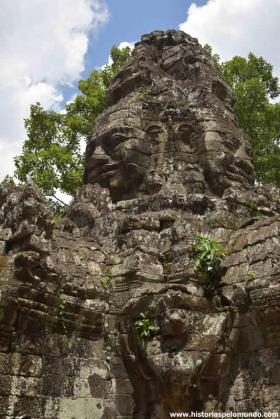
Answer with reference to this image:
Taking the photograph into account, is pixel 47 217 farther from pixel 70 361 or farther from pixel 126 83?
pixel 126 83

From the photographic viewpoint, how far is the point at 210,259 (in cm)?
698

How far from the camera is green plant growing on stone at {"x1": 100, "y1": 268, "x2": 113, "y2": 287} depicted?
7.16 meters

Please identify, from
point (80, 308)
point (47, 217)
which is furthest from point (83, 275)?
point (47, 217)

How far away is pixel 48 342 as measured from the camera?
6164mm

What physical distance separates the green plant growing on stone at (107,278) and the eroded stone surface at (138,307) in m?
0.02

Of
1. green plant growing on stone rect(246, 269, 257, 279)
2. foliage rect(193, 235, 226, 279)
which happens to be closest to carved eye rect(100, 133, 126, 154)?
foliage rect(193, 235, 226, 279)

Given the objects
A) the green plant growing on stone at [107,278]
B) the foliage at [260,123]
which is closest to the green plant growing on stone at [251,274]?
the green plant growing on stone at [107,278]

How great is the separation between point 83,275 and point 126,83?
18.9 feet

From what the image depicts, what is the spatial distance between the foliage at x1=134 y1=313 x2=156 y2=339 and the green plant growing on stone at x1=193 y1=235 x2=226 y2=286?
101 centimetres

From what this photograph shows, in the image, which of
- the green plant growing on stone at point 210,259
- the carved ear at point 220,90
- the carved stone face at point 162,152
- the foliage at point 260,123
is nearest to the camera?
the green plant growing on stone at point 210,259

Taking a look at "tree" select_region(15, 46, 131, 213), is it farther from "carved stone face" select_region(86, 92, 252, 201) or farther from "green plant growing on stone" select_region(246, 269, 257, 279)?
"green plant growing on stone" select_region(246, 269, 257, 279)

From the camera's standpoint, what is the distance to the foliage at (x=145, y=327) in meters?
6.44

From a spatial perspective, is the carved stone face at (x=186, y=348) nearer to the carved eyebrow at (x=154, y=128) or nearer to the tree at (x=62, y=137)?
the carved eyebrow at (x=154, y=128)

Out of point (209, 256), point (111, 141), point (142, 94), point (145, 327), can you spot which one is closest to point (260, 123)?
point (142, 94)
